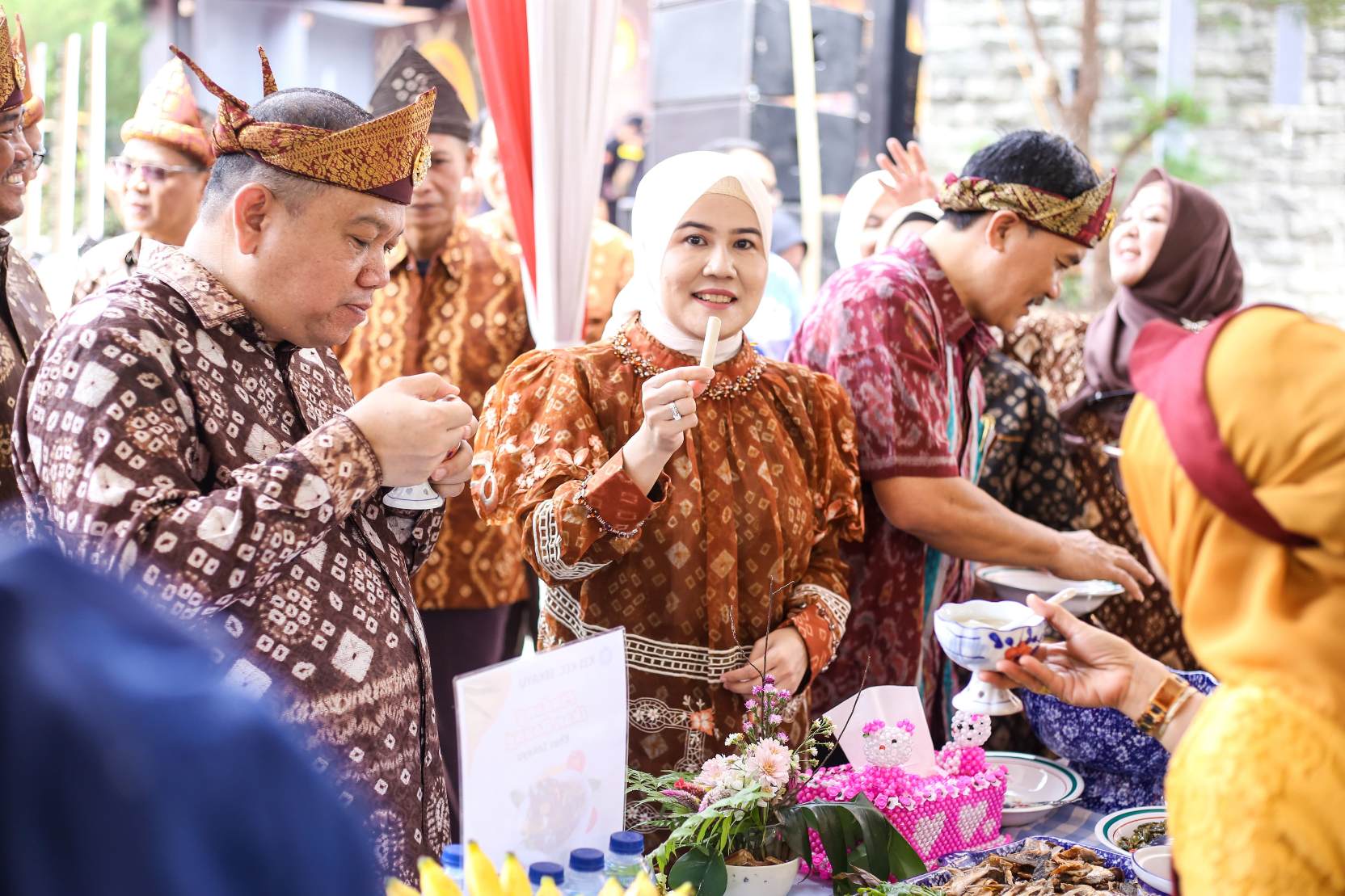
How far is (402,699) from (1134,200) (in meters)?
2.89

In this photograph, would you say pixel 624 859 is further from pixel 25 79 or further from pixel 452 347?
pixel 452 347

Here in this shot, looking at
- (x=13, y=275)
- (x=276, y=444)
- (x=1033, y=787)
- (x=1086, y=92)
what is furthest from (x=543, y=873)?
(x=1086, y=92)

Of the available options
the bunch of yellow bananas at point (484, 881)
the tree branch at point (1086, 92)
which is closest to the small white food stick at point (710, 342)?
the bunch of yellow bananas at point (484, 881)

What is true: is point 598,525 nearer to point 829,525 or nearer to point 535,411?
point 535,411

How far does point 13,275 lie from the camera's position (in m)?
2.16

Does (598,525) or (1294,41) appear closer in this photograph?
(598,525)

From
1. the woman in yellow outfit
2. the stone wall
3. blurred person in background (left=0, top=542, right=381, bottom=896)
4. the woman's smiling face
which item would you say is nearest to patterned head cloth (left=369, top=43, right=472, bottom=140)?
the woman's smiling face

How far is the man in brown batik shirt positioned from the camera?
1.36 m

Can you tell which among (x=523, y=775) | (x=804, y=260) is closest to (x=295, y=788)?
(x=523, y=775)

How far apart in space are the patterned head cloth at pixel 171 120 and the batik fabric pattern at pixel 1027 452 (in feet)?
6.91

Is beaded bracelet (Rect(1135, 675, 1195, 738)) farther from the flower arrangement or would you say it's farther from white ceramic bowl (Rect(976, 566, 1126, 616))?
white ceramic bowl (Rect(976, 566, 1126, 616))

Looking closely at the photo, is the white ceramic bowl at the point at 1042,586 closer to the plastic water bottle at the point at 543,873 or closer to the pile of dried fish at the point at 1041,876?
the pile of dried fish at the point at 1041,876

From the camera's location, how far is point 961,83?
943 centimetres

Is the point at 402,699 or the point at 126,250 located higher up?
the point at 126,250
